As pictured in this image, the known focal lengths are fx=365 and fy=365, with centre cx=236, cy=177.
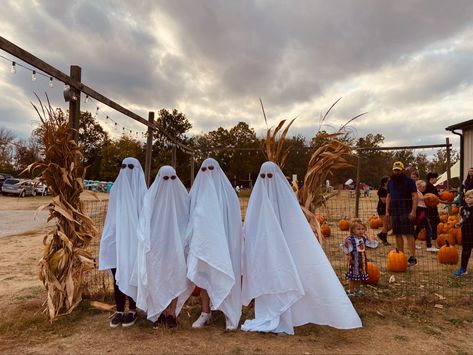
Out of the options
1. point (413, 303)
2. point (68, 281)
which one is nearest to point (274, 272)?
Answer: point (413, 303)

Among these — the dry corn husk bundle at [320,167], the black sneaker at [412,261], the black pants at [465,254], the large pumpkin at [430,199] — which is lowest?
the black sneaker at [412,261]

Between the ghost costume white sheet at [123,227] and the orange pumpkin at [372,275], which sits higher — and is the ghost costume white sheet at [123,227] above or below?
above

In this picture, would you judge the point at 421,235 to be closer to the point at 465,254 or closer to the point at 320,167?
the point at 465,254

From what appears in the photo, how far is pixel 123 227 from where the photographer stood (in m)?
4.10

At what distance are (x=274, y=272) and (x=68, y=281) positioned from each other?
254 centimetres

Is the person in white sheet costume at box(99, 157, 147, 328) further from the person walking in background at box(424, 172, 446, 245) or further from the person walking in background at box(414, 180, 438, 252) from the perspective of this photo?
the person walking in background at box(424, 172, 446, 245)

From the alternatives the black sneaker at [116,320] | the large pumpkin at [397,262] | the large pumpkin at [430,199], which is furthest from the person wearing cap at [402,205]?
the black sneaker at [116,320]

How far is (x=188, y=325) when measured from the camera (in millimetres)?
4105

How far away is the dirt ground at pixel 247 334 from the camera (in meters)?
3.50

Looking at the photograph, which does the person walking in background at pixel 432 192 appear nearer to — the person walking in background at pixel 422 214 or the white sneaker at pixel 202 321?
the person walking in background at pixel 422 214

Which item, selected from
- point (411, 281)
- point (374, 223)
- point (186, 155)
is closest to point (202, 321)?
point (411, 281)

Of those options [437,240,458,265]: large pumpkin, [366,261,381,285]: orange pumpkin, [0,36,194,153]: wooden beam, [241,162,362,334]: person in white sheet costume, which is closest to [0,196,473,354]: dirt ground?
[241,162,362,334]: person in white sheet costume

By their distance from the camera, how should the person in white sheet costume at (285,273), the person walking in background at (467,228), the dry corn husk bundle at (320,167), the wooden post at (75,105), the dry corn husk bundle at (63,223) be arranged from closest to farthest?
the person in white sheet costume at (285,273) → the dry corn husk bundle at (63,223) → the wooden post at (75,105) → the dry corn husk bundle at (320,167) → the person walking in background at (467,228)

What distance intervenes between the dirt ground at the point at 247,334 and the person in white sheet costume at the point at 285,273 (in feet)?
0.65
